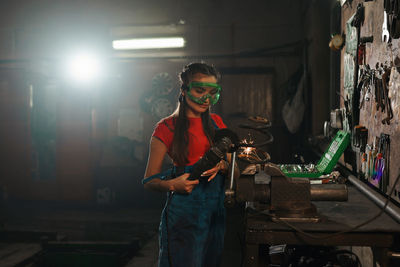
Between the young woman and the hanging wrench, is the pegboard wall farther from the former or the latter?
the young woman

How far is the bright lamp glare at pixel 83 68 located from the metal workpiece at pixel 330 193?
695 cm

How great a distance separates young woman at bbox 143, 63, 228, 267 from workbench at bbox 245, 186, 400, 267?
0.97 ft

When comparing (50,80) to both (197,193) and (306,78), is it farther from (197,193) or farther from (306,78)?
(197,193)

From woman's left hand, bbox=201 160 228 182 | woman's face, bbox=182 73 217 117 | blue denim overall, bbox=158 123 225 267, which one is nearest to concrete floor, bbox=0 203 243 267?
blue denim overall, bbox=158 123 225 267

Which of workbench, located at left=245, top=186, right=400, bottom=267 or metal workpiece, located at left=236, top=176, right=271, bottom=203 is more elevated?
metal workpiece, located at left=236, top=176, right=271, bottom=203

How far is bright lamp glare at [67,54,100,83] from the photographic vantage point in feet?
27.2

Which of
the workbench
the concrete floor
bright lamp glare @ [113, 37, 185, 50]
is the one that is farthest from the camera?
bright lamp glare @ [113, 37, 185, 50]

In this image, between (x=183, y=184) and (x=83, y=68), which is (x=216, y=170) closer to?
(x=183, y=184)

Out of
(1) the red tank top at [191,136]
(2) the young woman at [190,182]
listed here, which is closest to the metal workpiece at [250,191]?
(2) the young woman at [190,182]

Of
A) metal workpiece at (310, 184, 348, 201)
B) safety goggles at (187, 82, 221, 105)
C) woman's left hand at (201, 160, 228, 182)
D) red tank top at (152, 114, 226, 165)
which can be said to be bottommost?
metal workpiece at (310, 184, 348, 201)

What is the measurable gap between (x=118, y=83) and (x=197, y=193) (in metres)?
6.37

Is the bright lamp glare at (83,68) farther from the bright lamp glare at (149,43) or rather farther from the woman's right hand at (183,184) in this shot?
the woman's right hand at (183,184)

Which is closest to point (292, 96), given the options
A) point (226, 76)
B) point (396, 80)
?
point (226, 76)

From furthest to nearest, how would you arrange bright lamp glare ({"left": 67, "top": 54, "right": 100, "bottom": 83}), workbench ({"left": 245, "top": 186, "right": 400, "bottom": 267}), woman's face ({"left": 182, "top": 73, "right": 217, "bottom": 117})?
bright lamp glare ({"left": 67, "top": 54, "right": 100, "bottom": 83}), woman's face ({"left": 182, "top": 73, "right": 217, "bottom": 117}), workbench ({"left": 245, "top": 186, "right": 400, "bottom": 267})
